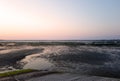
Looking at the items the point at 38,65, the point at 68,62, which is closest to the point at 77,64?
the point at 68,62

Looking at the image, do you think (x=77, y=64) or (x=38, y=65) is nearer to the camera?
(x=38, y=65)

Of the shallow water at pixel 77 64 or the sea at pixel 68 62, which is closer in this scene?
the shallow water at pixel 77 64

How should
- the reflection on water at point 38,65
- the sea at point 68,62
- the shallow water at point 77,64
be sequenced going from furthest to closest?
the reflection on water at point 38,65 → the sea at point 68,62 → the shallow water at point 77,64

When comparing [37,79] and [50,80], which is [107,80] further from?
[37,79]

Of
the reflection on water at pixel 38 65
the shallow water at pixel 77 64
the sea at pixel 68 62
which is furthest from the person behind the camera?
the reflection on water at pixel 38 65

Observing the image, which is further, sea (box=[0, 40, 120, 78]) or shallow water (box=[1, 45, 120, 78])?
sea (box=[0, 40, 120, 78])

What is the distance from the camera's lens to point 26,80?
746 centimetres

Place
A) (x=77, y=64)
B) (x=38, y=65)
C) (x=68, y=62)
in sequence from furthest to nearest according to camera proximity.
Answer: (x=68, y=62), (x=77, y=64), (x=38, y=65)

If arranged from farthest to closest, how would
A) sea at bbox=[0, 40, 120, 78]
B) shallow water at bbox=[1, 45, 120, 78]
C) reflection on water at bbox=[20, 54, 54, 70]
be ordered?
1. reflection on water at bbox=[20, 54, 54, 70]
2. sea at bbox=[0, 40, 120, 78]
3. shallow water at bbox=[1, 45, 120, 78]

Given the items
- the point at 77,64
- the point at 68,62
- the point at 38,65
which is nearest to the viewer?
the point at 38,65

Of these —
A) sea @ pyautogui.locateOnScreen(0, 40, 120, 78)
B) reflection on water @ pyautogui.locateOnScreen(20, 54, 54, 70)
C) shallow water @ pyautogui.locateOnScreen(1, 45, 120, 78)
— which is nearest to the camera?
shallow water @ pyautogui.locateOnScreen(1, 45, 120, 78)

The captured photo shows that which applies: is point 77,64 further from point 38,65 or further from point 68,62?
point 38,65

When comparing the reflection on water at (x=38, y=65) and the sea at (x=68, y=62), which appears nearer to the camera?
the sea at (x=68, y=62)

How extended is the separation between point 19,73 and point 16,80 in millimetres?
1317
